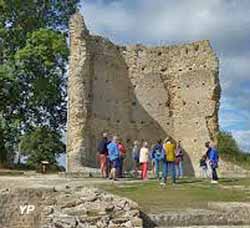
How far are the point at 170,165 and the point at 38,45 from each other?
15755 mm

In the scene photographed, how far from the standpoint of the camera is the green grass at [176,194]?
16391 mm

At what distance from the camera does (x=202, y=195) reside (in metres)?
18.5

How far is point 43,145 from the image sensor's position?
43.7 metres

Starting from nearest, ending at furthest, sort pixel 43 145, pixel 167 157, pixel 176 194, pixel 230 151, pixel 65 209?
pixel 65 209, pixel 176 194, pixel 167 157, pixel 230 151, pixel 43 145

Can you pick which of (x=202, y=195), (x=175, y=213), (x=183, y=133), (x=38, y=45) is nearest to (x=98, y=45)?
(x=38, y=45)

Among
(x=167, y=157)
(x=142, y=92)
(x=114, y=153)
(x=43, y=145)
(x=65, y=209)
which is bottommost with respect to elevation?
(x=65, y=209)

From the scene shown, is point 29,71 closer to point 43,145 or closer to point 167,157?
point 43,145

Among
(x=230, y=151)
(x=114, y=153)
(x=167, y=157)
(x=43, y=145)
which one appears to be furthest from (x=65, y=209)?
(x=43, y=145)

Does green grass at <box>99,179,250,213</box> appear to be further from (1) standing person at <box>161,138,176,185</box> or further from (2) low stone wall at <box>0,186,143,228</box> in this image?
(2) low stone wall at <box>0,186,143,228</box>

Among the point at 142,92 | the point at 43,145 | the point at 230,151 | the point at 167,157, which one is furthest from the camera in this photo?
the point at 43,145

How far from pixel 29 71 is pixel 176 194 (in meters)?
20.9

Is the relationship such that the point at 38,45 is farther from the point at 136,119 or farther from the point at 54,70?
the point at 136,119

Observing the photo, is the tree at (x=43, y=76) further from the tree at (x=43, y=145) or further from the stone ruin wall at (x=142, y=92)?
the stone ruin wall at (x=142, y=92)

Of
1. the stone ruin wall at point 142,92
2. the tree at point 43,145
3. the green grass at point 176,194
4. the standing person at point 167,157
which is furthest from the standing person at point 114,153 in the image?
the tree at point 43,145
